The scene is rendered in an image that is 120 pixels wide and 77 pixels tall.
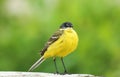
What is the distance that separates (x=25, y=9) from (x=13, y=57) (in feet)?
3.77

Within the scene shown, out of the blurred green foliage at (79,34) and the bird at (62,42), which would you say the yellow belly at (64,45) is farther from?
the blurred green foliage at (79,34)

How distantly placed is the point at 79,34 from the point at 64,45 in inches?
121

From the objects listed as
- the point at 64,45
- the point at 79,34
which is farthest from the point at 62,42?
the point at 79,34

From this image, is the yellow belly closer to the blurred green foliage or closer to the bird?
the bird

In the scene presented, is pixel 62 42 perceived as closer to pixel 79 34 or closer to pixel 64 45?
pixel 64 45

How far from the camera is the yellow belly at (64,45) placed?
805 cm

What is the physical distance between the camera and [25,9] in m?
12.1

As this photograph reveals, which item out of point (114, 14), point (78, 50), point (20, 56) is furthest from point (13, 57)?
point (114, 14)

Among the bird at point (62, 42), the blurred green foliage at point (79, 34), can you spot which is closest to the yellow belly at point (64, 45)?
the bird at point (62, 42)

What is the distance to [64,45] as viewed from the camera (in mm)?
8172

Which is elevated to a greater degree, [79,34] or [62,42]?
[62,42]

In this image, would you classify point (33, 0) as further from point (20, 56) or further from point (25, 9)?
point (20, 56)

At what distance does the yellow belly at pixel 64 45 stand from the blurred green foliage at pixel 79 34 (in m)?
2.45

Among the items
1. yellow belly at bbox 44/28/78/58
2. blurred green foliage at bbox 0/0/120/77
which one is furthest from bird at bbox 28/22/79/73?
blurred green foliage at bbox 0/0/120/77
